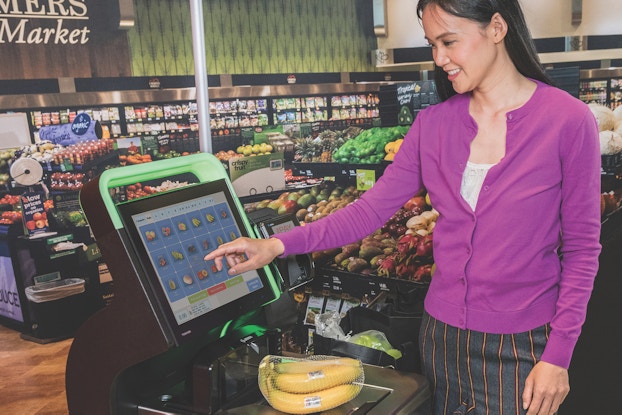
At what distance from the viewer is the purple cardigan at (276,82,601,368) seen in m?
1.40

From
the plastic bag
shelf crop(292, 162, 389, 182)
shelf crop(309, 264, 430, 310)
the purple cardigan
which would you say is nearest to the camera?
the purple cardigan

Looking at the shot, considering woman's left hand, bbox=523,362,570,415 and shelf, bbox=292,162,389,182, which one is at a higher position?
shelf, bbox=292,162,389,182

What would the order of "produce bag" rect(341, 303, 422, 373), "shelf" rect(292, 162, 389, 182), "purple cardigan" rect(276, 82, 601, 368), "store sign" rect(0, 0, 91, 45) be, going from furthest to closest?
"shelf" rect(292, 162, 389, 182) < "store sign" rect(0, 0, 91, 45) < "produce bag" rect(341, 303, 422, 373) < "purple cardigan" rect(276, 82, 601, 368)

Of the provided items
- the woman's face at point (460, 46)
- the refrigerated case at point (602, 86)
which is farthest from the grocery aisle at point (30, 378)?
the refrigerated case at point (602, 86)

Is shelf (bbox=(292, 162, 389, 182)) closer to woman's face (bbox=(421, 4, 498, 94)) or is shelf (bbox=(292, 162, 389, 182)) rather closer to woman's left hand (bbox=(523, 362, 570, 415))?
woman's face (bbox=(421, 4, 498, 94))

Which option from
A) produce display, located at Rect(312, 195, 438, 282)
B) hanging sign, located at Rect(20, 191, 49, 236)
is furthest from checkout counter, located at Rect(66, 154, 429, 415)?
hanging sign, located at Rect(20, 191, 49, 236)

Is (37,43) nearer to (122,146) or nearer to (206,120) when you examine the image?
(122,146)

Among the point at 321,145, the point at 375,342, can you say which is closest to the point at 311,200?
the point at 321,145

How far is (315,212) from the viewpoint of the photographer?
390cm

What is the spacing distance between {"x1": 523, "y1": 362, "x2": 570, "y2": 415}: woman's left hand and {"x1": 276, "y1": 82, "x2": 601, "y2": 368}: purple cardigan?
0.02 meters

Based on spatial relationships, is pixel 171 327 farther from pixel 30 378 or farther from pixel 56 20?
pixel 56 20

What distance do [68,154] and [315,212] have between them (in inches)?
60.0

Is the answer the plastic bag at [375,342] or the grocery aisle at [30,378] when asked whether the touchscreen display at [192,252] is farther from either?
the grocery aisle at [30,378]

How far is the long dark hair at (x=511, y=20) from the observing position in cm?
142
